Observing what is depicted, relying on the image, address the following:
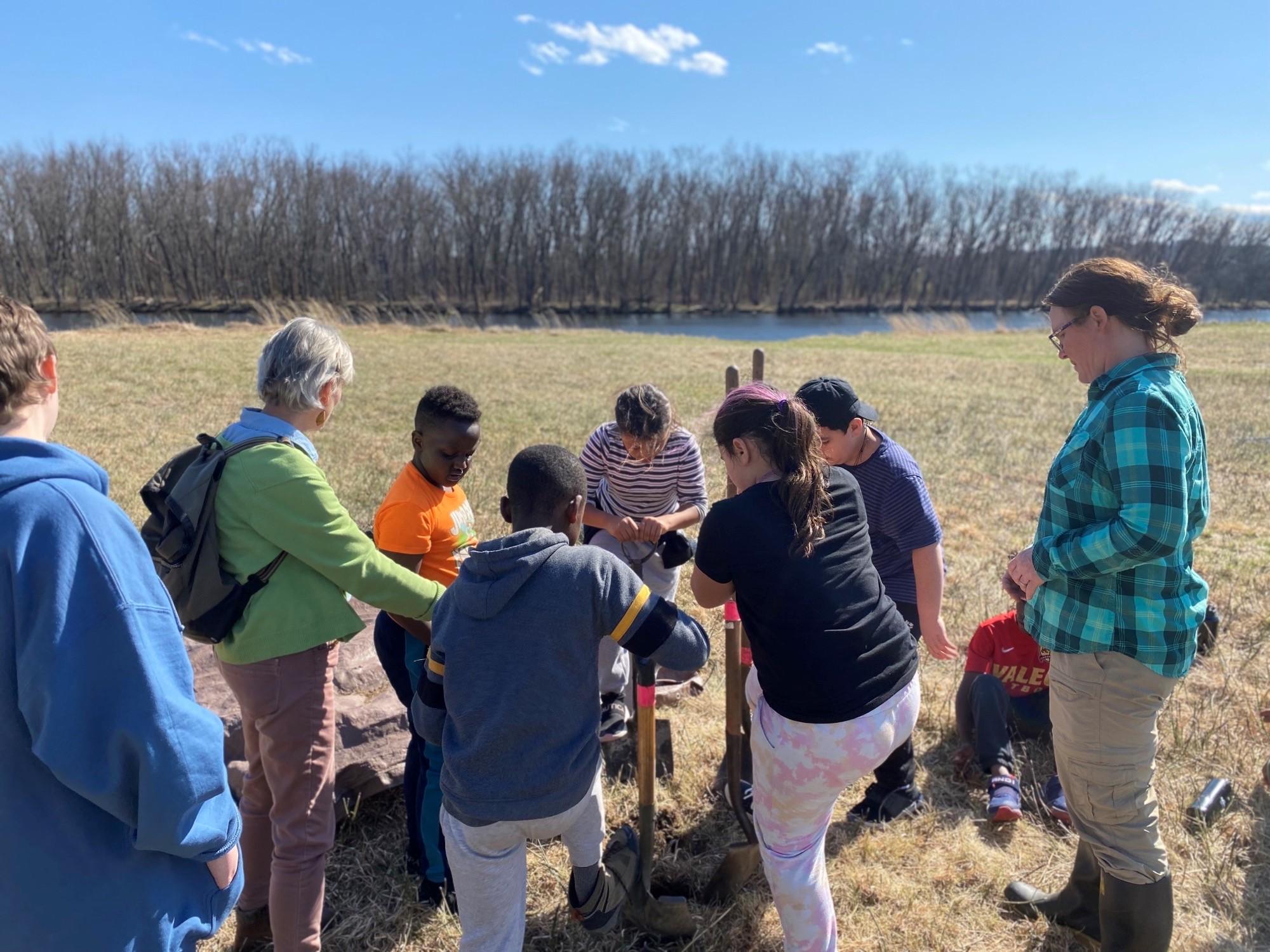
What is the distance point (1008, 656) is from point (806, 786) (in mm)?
1986

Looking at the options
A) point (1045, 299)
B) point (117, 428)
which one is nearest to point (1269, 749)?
point (1045, 299)

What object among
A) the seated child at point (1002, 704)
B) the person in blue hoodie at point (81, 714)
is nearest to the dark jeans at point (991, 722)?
the seated child at point (1002, 704)

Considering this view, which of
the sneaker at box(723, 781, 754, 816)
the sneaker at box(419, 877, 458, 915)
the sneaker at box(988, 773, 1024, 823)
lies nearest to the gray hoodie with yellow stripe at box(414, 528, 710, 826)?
the sneaker at box(419, 877, 458, 915)

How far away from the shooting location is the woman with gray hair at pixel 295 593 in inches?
83.2

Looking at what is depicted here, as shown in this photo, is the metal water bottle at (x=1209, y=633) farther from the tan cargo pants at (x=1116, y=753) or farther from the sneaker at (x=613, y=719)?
the sneaker at (x=613, y=719)

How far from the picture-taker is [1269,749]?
3.54 metres

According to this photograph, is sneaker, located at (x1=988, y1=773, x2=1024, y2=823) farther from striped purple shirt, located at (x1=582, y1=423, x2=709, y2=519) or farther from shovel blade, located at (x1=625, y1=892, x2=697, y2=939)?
striped purple shirt, located at (x1=582, y1=423, x2=709, y2=519)

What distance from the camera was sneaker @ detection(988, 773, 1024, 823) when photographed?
3170 mm

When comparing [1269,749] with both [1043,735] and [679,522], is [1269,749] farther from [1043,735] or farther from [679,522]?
[679,522]

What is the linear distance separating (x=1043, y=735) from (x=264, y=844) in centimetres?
339

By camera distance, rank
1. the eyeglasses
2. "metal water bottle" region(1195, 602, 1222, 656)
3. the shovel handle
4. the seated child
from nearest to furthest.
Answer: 1. the eyeglasses
2. the shovel handle
3. the seated child
4. "metal water bottle" region(1195, 602, 1222, 656)

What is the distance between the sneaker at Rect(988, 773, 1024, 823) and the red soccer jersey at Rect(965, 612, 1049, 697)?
0.49 meters

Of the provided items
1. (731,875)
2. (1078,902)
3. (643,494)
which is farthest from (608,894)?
(643,494)

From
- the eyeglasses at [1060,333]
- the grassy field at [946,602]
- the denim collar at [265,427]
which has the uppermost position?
the eyeglasses at [1060,333]
